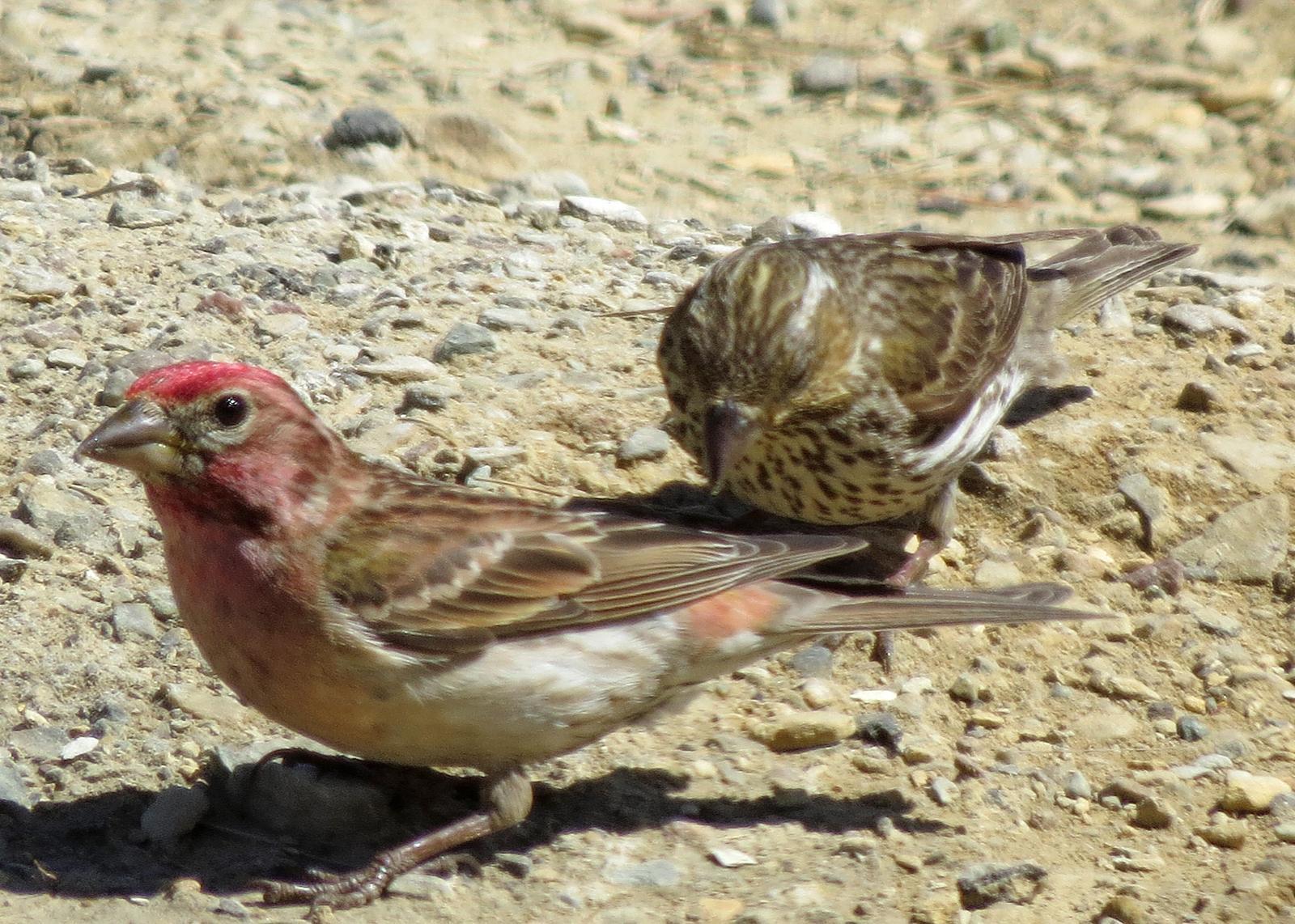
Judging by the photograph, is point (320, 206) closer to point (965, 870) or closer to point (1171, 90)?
point (965, 870)

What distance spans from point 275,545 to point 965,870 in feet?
6.75

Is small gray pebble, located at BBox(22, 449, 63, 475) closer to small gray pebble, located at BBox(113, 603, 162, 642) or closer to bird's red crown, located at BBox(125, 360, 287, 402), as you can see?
small gray pebble, located at BBox(113, 603, 162, 642)

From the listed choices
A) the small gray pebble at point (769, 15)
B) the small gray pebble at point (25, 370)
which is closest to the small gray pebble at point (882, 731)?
the small gray pebble at point (25, 370)

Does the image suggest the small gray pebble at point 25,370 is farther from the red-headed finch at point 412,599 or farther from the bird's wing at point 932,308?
the bird's wing at point 932,308

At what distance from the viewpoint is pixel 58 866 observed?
15.4ft

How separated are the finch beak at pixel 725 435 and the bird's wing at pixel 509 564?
0.49 m

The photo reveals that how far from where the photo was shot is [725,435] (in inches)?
229

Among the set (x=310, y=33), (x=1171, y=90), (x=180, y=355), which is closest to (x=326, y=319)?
(x=180, y=355)

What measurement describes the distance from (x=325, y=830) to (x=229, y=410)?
4.04ft

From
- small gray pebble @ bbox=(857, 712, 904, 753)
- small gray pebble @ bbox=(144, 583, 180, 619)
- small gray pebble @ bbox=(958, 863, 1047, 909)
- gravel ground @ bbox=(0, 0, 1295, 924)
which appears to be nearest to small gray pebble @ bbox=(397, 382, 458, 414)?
gravel ground @ bbox=(0, 0, 1295, 924)

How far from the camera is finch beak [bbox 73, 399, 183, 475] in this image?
4.53m

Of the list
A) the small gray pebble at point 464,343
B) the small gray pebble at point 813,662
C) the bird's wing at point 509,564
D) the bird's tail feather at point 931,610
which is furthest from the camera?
the small gray pebble at point 464,343

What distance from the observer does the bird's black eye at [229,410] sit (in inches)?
183

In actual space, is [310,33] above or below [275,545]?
above
